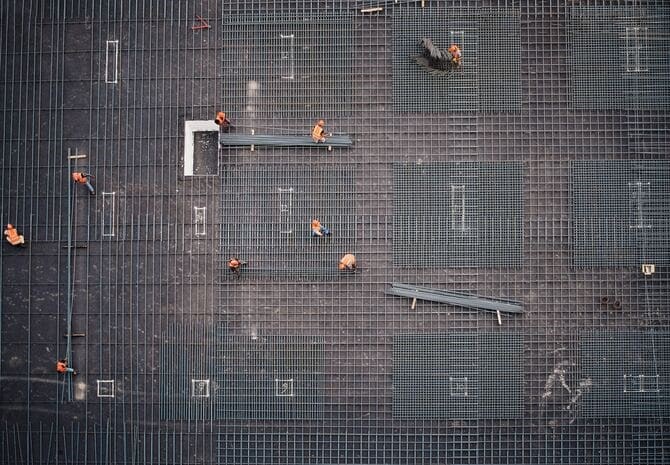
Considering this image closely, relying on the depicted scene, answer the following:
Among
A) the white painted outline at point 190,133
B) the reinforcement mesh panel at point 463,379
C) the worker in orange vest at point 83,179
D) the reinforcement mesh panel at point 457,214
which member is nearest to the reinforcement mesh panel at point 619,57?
the reinforcement mesh panel at point 457,214

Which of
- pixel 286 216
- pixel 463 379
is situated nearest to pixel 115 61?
pixel 286 216

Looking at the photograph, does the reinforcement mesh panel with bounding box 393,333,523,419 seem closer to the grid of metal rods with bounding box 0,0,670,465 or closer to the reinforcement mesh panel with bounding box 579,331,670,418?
the grid of metal rods with bounding box 0,0,670,465

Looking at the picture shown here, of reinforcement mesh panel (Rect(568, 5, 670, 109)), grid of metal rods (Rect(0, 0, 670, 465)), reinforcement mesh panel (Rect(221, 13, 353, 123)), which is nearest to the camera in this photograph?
grid of metal rods (Rect(0, 0, 670, 465))

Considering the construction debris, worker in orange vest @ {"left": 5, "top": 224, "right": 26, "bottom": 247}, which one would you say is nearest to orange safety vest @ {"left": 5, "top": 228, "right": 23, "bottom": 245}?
worker in orange vest @ {"left": 5, "top": 224, "right": 26, "bottom": 247}

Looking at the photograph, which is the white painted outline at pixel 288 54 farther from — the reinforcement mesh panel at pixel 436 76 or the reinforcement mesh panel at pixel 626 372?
the reinforcement mesh panel at pixel 626 372

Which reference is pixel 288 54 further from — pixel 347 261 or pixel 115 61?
pixel 347 261
